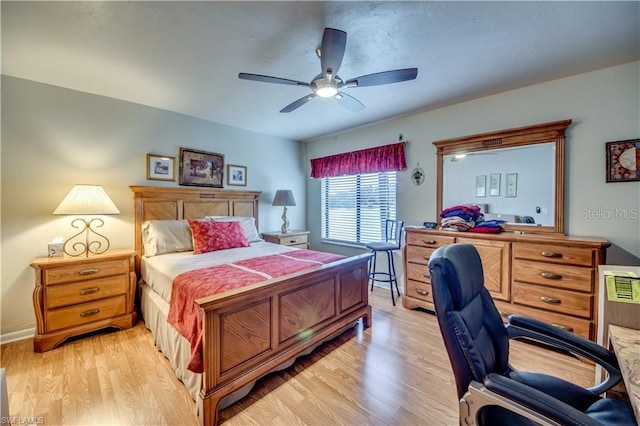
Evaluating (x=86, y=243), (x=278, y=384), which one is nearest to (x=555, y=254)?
(x=278, y=384)

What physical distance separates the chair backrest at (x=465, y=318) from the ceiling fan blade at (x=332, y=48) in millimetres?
1321

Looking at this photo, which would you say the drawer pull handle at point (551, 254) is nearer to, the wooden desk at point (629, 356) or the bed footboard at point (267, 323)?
the wooden desk at point (629, 356)

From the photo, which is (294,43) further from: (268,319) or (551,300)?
(551,300)

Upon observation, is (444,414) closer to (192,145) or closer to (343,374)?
(343,374)

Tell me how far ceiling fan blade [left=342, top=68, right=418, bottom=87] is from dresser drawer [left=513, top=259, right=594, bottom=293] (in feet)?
6.50

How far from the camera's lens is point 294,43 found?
6.42 feet

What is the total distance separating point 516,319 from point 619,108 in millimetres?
2415

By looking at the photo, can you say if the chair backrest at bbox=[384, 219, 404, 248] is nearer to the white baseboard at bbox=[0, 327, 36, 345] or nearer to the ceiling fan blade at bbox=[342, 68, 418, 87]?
the ceiling fan blade at bbox=[342, 68, 418, 87]

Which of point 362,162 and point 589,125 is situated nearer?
point 589,125

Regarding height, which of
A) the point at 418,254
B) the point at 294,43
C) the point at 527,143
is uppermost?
the point at 294,43

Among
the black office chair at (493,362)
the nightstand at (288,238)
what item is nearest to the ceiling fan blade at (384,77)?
the black office chair at (493,362)

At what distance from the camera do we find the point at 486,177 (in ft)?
9.77

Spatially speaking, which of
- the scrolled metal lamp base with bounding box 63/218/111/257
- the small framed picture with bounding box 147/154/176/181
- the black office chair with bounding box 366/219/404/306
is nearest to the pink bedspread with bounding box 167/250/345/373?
the black office chair with bounding box 366/219/404/306

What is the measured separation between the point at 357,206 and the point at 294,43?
2840 mm
